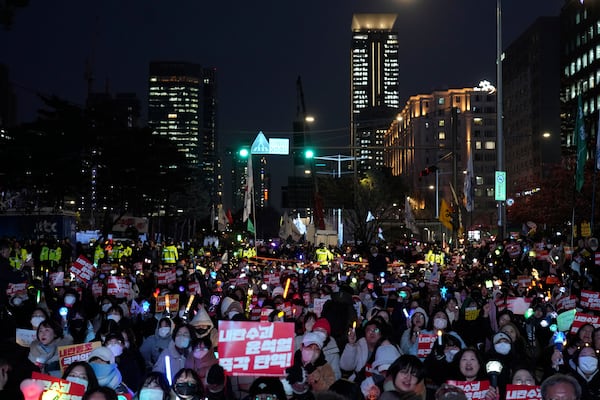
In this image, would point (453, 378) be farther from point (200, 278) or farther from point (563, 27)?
point (563, 27)

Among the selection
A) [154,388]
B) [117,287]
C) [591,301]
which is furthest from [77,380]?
[117,287]

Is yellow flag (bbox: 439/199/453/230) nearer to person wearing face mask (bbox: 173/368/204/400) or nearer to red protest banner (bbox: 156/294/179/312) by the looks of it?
red protest banner (bbox: 156/294/179/312)

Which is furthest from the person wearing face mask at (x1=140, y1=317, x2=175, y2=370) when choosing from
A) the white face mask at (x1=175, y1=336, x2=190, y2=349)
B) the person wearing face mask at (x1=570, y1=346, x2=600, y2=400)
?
the person wearing face mask at (x1=570, y1=346, x2=600, y2=400)

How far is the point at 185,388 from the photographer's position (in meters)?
7.38

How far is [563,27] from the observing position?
A: 338 feet

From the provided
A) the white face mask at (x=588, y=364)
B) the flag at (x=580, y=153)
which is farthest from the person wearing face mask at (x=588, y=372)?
the flag at (x=580, y=153)

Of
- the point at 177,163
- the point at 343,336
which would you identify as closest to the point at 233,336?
the point at 343,336

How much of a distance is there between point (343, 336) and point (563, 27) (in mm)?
97088

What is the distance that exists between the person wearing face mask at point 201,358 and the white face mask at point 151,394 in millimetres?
1661

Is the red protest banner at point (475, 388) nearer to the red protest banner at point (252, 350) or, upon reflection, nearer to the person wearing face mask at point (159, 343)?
the red protest banner at point (252, 350)

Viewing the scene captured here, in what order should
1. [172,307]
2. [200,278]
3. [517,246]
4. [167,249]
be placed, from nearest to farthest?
[172,307] → [200,278] → [517,246] → [167,249]

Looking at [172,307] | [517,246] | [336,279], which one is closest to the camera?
[172,307]

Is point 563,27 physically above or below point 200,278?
above

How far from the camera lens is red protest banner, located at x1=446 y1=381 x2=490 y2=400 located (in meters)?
7.68
